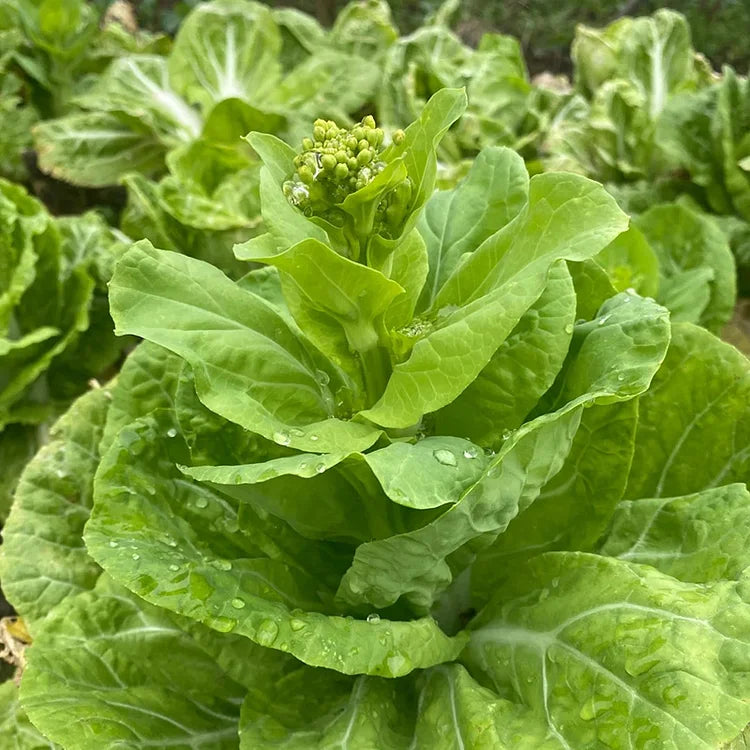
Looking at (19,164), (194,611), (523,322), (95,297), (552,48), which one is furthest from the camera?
(552,48)

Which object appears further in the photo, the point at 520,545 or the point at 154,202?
the point at 154,202

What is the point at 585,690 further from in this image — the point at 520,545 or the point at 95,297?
the point at 95,297

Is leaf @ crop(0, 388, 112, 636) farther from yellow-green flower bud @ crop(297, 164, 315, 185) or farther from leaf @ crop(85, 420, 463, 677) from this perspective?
yellow-green flower bud @ crop(297, 164, 315, 185)

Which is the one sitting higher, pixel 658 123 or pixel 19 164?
pixel 658 123

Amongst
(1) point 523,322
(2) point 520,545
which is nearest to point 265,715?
(2) point 520,545

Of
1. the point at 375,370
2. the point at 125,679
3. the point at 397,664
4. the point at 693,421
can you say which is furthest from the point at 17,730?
the point at 693,421

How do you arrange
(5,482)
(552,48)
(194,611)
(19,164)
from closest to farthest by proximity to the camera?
(194,611) → (5,482) → (19,164) → (552,48)

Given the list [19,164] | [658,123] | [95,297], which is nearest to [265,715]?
[95,297]

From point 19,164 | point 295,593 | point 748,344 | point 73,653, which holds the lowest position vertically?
point 19,164

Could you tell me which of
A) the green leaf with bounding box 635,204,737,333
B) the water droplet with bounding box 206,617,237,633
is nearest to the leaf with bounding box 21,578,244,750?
the water droplet with bounding box 206,617,237,633
